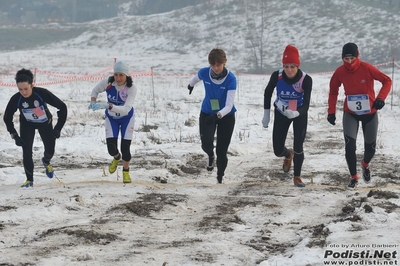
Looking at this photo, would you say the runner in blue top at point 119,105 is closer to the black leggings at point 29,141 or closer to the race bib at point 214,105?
the black leggings at point 29,141

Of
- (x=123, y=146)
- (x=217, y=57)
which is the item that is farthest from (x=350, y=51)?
(x=123, y=146)

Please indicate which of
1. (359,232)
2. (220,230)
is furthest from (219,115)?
(359,232)

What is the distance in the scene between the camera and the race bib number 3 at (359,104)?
311 inches

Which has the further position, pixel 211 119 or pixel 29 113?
pixel 211 119

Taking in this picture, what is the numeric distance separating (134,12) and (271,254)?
290 feet

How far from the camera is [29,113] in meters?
8.09

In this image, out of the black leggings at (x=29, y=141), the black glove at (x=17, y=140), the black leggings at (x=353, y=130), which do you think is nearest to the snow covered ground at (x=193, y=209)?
the black leggings at (x=29, y=141)

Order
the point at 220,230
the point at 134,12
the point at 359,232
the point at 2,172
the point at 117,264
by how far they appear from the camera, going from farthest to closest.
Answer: the point at 134,12 < the point at 2,172 < the point at 220,230 < the point at 359,232 < the point at 117,264

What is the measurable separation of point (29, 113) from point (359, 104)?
436cm

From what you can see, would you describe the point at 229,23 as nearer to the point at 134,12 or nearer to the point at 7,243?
the point at 134,12

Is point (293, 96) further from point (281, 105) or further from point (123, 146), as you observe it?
point (123, 146)

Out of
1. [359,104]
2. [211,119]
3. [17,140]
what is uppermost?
[359,104]

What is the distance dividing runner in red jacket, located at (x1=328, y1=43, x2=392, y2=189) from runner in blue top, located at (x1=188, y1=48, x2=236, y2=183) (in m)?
1.38

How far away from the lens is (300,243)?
5.11m
